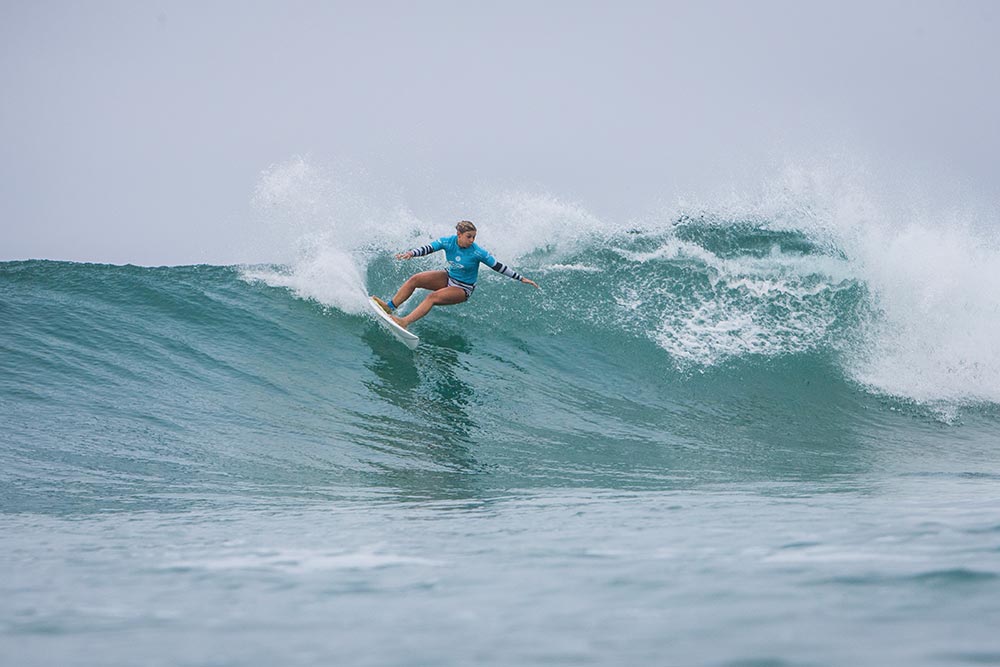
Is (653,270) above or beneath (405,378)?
above

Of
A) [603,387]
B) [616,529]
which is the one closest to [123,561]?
[616,529]

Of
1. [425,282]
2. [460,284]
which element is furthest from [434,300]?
[460,284]

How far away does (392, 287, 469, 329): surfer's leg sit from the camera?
1128 centimetres

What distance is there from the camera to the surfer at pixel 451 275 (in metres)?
11.2

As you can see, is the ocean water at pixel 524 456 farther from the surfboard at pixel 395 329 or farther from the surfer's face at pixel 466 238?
the surfer's face at pixel 466 238

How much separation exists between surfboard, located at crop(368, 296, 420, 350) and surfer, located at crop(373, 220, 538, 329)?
88mm

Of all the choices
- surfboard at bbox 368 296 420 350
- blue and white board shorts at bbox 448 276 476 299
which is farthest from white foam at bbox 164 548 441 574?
blue and white board shorts at bbox 448 276 476 299

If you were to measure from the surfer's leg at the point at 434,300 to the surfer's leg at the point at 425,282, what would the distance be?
10 centimetres

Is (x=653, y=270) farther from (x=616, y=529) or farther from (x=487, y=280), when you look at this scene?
(x=616, y=529)

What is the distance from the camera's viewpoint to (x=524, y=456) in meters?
7.88

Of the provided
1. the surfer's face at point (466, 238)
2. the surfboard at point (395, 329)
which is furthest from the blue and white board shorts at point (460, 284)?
the surfboard at point (395, 329)

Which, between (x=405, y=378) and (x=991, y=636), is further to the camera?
(x=405, y=378)

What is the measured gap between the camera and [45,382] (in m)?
9.01

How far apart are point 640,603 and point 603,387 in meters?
8.59
